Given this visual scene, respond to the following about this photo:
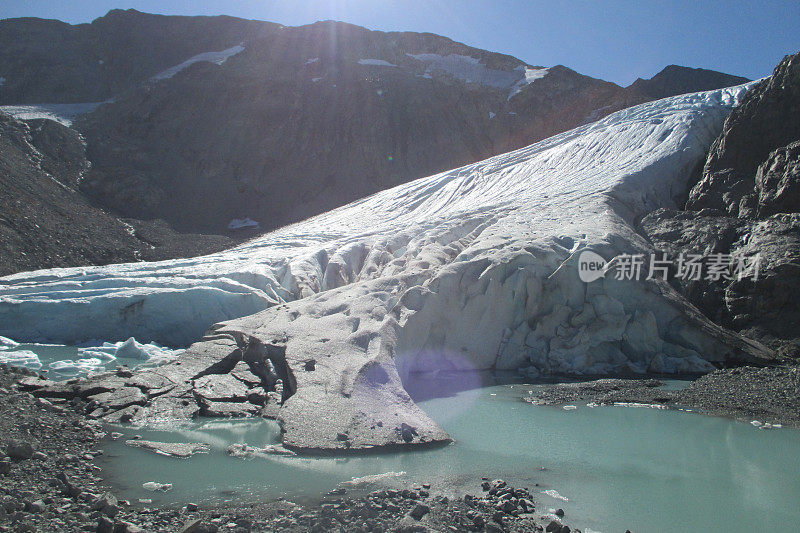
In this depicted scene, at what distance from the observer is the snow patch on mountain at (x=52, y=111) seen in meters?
35.5

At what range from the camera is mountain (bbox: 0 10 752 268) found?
36000 millimetres

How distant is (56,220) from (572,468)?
24047mm

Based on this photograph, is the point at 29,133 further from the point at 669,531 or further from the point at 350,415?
the point at 669,531

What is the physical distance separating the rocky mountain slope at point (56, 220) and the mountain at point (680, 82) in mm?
34940

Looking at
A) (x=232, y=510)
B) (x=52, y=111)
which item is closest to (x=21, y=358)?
(x=232, y=510)

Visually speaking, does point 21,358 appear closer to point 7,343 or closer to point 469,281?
point 7,343

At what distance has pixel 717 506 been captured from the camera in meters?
5.04

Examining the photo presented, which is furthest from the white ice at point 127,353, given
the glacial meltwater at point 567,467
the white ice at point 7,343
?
the glacial meltwater at point 567,467

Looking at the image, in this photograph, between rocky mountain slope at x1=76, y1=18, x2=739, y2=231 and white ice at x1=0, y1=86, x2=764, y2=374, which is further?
rocky mountain slope at x1=76, y1=18, x2=739, y2=231

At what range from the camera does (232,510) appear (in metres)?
4.56

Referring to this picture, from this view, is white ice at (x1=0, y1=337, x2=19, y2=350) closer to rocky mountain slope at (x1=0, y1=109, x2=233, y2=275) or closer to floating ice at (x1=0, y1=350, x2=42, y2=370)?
floating ice at (x1=0, y1=350, x2=42, y2=370)

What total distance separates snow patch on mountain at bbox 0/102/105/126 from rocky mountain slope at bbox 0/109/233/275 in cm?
275

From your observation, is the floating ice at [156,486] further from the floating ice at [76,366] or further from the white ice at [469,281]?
the floating ice at [76,366]

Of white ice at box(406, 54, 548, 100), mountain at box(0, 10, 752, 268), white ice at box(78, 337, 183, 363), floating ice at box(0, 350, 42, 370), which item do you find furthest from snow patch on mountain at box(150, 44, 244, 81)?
floating ice at box(0, 350, 42, 370)
